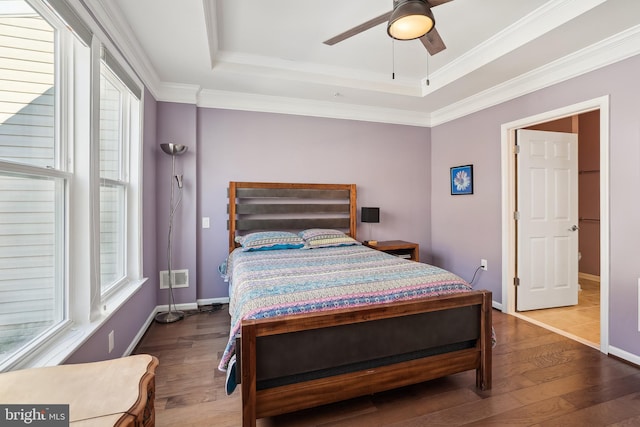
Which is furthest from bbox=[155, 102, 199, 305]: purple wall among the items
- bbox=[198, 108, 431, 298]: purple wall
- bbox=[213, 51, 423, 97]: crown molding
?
bbox=[213, 51, 423, 97]: crown molding

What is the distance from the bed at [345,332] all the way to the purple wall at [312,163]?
1379mm

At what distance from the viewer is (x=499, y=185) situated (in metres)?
3.44

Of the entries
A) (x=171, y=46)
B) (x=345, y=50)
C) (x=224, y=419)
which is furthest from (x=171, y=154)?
(x=224, y=419)

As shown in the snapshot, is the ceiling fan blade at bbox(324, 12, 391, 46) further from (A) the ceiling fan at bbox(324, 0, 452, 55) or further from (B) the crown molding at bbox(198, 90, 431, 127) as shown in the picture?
(B) the crown molding at bbox(198, 90, 431, 127)

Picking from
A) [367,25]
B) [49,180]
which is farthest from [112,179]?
[367,25]

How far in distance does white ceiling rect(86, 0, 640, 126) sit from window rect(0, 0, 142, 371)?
1.36ft

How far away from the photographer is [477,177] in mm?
3752

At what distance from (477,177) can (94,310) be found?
4.03 m

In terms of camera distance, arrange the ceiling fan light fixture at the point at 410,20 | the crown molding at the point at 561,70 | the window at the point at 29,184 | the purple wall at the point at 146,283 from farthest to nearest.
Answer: the crown molding at the point at 561,70, the purple wall at the point at 146,283, the ceiling fan light fixture at the point at 410,20, the window at the point at 29,184

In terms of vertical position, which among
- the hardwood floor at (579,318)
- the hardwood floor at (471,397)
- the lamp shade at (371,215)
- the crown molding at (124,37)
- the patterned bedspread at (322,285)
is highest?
the crown molding at (124,37)

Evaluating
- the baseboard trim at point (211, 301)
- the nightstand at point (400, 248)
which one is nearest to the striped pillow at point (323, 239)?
the nightstand at point (400, 248)

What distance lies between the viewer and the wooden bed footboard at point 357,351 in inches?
59.1

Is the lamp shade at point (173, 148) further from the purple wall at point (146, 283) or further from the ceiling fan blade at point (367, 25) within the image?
the ceiling fan blade at point (367, 25)

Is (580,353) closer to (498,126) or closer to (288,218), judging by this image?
(498,126)
